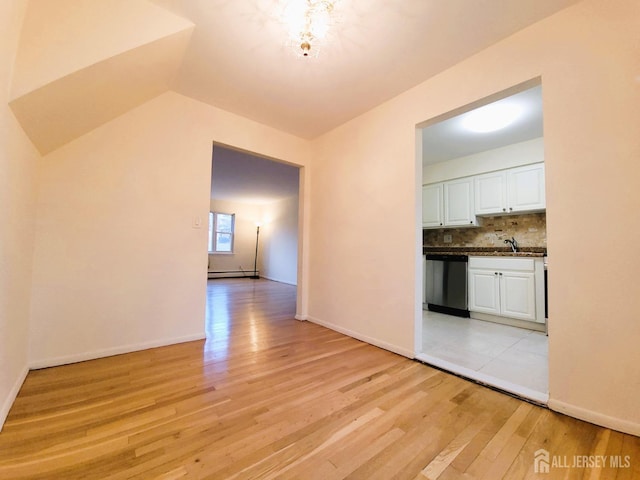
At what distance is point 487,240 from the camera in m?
3.88

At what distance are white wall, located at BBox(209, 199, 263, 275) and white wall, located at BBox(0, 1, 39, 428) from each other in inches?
239

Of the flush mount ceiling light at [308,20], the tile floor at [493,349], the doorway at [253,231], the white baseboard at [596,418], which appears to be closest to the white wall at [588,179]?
the white baseboard at [596,418]

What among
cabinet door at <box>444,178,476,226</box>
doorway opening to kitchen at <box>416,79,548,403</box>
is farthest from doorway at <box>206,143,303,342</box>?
doorway opening to kitchen at <box>416,79,548,403</box>

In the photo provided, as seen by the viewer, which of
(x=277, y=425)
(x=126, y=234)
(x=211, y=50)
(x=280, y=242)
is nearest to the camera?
(x=277, y=425)

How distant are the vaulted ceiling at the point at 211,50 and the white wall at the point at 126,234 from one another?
21cm

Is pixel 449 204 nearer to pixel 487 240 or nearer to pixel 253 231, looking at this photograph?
pixel 487 240

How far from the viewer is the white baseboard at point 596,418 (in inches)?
49.4

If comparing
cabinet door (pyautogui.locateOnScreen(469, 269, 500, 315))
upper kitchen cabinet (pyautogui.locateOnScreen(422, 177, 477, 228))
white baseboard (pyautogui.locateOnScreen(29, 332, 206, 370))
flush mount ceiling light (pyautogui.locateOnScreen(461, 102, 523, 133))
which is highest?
flush mount ceiling light (pyautogui.locateOnScreen(461, 102, 523, 133))

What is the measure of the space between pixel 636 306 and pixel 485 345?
1408mm

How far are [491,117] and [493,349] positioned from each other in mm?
2388

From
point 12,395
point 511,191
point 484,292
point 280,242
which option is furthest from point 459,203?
point 280,242

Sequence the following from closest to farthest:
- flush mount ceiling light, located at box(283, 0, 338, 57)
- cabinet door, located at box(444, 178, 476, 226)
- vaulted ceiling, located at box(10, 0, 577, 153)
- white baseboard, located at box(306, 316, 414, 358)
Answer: vaulted ceiling, located at box(10, 0, 577, 153) → flush mount ceiling light, located at box(283, 0, 338, 57) → white baseboard, located at box(306, 316, 414, 358) → cabinet door, located at box(444, 178, 476, 226)

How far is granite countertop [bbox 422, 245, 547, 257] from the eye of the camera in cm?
314

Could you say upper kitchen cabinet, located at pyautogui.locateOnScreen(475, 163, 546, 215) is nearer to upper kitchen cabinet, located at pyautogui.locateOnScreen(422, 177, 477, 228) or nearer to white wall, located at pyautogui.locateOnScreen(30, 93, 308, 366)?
upper kitchen cabinet, located at pyautogui.locateOnScreen(422, 177, 477, 228)
